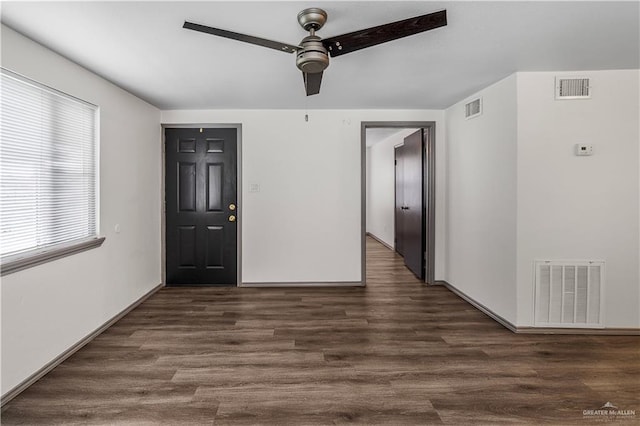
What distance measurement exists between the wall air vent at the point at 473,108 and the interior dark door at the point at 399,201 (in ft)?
6.93

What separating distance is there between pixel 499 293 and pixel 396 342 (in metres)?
1.27

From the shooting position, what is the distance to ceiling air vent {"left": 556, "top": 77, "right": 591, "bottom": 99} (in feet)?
10.2

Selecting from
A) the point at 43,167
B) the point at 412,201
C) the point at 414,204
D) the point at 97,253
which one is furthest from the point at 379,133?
the point at 43,167

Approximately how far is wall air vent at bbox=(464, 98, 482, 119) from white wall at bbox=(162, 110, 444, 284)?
26.5 inches

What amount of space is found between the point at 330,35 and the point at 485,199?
2.42 m

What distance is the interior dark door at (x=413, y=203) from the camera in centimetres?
495

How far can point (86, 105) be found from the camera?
3.10m

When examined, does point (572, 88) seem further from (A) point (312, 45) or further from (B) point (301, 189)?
(B) point (301, 189)

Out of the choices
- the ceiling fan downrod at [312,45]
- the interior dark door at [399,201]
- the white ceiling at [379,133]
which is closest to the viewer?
the ceiling fan downrod at [312,45]

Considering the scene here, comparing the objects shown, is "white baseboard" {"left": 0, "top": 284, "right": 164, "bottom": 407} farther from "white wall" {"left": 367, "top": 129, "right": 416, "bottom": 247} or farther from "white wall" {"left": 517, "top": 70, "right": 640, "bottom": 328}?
"white wall" {"left": 367, "top": 129, "right": 416, "bottom": 247}

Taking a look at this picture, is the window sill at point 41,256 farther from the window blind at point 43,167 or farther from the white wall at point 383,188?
the white wall at point 383,188

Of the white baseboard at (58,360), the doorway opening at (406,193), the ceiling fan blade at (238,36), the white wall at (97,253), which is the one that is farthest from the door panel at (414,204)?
the white baseboard at (58,360)

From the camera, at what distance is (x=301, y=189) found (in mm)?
4676

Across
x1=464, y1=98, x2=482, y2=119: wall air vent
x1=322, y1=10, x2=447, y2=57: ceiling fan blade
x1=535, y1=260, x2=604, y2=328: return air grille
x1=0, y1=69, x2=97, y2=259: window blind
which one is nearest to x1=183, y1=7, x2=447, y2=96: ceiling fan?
x1=322, y1=10, x2=447, y2=57: ceiling fan blade
